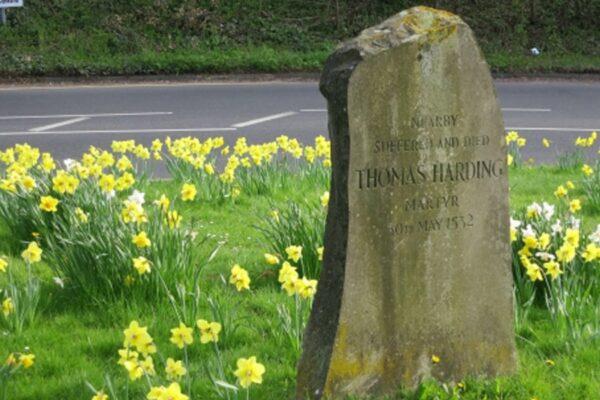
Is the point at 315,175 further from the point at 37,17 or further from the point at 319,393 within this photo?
the point at 37,17

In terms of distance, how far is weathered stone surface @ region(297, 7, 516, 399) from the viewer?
4129 mm

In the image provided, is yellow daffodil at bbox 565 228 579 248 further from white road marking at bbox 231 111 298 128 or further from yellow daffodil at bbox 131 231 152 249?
white road marking at bbox 231 111 298 128

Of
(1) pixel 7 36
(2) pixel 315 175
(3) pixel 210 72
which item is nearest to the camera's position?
(2) pixel 315 175

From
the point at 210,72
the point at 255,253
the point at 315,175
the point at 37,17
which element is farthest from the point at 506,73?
the point at 255,253

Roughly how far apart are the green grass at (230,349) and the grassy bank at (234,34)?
42.0 feet

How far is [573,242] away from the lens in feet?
16.0

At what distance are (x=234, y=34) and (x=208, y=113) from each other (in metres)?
7.04

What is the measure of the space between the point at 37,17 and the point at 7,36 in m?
1.18

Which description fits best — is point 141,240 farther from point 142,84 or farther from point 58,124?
point 142,84

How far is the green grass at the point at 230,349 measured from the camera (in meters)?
4.49

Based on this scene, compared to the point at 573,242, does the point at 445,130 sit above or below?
above

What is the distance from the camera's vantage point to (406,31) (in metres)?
4.26

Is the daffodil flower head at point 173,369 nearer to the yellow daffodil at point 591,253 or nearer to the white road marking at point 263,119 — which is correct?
the yellow daffodil at point 591,253

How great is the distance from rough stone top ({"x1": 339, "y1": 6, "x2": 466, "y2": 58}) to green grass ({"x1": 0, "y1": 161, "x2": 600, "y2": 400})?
4.70ft
